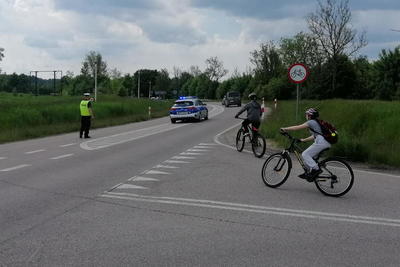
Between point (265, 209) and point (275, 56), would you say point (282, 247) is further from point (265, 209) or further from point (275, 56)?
point (275, 56)

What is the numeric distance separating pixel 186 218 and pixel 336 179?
3157mm

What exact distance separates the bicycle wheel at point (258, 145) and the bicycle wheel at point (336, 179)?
208 inches

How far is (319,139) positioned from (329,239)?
10.6 ft

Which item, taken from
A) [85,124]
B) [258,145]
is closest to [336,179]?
[258,145]

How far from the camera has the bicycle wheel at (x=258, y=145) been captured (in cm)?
1351

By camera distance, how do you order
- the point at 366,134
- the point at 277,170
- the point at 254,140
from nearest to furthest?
the point at 277,170, the point at 254,140, the point at 366,134

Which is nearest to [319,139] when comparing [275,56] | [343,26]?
[343,26]

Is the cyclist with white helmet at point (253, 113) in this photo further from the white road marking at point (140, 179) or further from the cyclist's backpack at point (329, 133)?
the cyclist's backpack at point (329, 133)

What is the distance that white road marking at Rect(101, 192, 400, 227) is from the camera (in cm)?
632

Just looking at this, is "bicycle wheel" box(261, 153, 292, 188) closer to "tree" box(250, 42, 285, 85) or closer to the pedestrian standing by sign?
the pedestrian standing by sign

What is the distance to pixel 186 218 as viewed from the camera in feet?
20.7

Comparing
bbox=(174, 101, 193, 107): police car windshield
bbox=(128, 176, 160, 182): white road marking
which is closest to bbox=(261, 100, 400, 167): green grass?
bbox=(128, 176, 160, 182): white road marking

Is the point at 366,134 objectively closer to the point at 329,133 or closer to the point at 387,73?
the point at 329,133

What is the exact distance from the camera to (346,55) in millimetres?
58406
